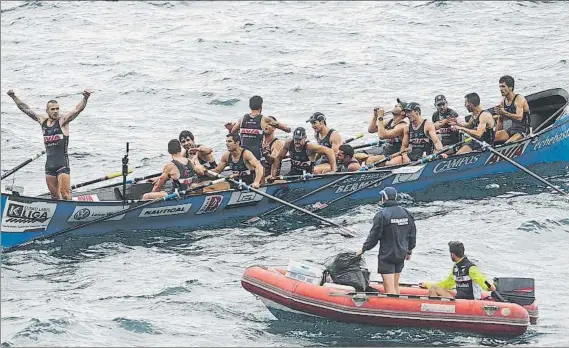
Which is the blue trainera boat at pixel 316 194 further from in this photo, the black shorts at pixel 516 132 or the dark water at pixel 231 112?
the dark water at pixel 231 112

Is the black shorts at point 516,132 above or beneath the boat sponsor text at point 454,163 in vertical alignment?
above

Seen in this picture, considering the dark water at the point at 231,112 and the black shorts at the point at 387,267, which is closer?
the black shorts at the point at 387,267

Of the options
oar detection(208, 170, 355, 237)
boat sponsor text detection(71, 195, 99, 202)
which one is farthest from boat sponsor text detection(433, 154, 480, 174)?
boat sponsor text detection(71, 195, 99, 202)

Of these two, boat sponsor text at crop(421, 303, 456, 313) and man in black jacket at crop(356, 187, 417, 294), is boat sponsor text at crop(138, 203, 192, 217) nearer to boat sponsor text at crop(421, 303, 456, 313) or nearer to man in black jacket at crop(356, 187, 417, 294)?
man in black jacket at crop(356, 187, 417, 294)

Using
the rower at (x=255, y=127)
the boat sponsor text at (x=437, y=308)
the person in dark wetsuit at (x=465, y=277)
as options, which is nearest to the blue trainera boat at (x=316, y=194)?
the rower at (x=255, y=127)

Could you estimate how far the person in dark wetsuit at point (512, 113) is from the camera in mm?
23406

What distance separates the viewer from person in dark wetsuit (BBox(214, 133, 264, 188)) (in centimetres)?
2128

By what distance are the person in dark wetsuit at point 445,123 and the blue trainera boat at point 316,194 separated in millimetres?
767

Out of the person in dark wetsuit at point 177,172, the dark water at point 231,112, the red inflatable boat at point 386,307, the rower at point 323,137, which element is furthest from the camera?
the rower at point 323,137

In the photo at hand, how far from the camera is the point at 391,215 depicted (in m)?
16.1

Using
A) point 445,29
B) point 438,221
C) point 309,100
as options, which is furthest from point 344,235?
point 445,29

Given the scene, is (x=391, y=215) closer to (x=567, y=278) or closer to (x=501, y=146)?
(x=567, y=278)

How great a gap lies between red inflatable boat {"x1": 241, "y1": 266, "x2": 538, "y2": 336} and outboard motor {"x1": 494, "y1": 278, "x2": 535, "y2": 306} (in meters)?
0.11

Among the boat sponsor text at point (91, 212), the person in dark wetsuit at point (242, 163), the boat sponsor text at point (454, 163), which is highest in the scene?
the person in dark wetsuit at point (242, 163)
